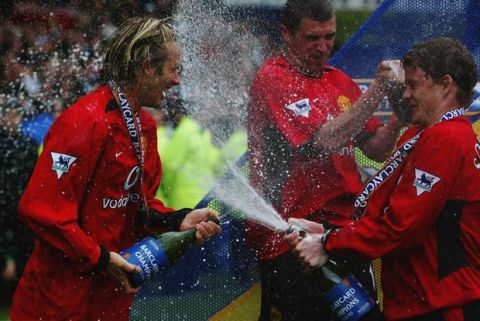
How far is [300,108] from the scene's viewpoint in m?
4.77

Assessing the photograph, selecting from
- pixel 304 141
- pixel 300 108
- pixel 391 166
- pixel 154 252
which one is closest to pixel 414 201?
pixel 391 166

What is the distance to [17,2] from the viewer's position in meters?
9.23

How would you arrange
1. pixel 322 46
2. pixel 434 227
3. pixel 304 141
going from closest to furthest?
pixel 434 227
pixel 304 141
pixel 322 46

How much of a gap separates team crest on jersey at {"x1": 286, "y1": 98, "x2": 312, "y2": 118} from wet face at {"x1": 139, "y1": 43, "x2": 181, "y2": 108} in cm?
71

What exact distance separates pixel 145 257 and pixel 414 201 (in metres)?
1.21

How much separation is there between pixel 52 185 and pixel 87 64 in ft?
16.8

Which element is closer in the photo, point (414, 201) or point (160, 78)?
point (414, 201)

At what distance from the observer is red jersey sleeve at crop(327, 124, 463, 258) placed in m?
3.88

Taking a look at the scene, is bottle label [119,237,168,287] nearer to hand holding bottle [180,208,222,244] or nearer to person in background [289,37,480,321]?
hand holding bottle [180,208,222,244]

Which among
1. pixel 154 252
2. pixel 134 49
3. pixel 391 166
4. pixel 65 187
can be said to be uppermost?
pixel 134 49

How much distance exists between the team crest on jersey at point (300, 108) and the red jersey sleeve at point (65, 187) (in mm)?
1203

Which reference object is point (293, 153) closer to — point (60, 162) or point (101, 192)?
point (101, 192)

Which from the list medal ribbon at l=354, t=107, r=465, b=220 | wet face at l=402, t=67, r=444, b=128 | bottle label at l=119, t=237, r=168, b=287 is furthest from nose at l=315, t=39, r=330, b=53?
bottle label at l=119, t=237, r=168, b=287

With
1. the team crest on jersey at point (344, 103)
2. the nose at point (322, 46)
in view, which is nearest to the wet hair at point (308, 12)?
the nose at point (322, 46)
